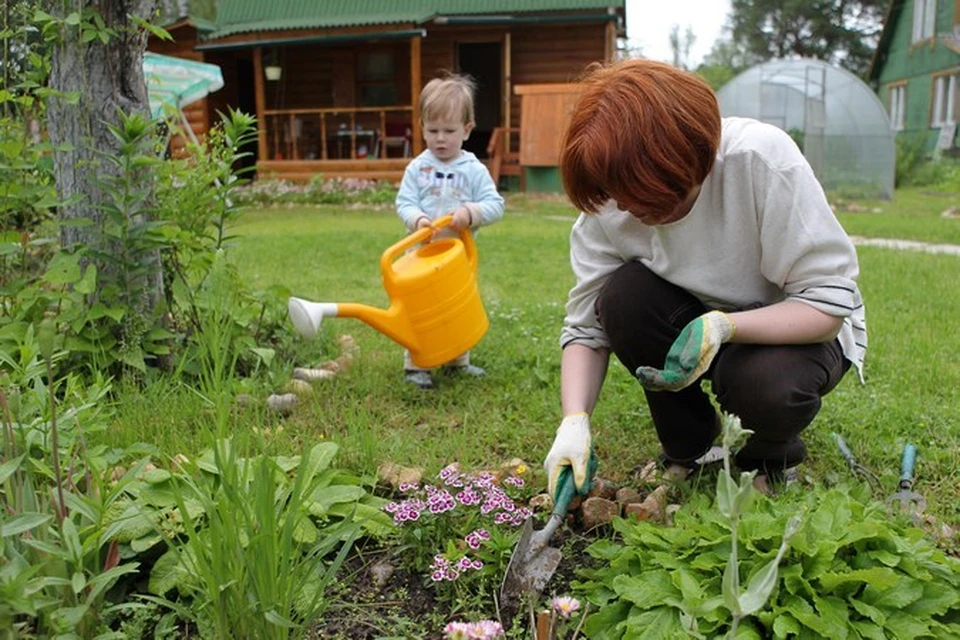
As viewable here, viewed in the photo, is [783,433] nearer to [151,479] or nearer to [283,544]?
[283,544]

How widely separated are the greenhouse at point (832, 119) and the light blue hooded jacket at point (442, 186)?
30.6ft

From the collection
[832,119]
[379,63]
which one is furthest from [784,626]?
[379,63]

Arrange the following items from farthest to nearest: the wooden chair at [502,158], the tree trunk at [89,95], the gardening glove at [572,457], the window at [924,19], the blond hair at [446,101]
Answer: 1. the window at [924,19]
2. the wooden chair at [502,158]
3. the blond hair at [446,101]
4. the tree trunk at [89,95]
5. the gardening glove at [572,457]

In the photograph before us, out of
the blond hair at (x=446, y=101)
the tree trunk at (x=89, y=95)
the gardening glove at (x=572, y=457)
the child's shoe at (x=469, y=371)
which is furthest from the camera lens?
the blond hair at (x=446, y=101)

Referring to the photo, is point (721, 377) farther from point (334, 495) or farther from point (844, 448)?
point (334, 495)

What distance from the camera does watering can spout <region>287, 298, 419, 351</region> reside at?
2.62 m

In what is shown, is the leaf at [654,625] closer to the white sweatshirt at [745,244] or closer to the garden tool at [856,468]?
the white sweatshirt at [745,244]

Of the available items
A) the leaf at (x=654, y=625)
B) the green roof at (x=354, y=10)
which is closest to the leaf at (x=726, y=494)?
the leaf at (x=654, y=625)

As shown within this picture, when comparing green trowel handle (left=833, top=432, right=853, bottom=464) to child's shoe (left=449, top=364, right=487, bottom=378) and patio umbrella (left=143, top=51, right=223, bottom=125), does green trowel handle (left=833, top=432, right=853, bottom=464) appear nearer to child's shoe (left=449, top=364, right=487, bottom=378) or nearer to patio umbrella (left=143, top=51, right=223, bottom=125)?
child's shoe (left=449, top=364, right=487, bottom=378)

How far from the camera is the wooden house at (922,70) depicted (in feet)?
58.2

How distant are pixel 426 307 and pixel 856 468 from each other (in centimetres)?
132

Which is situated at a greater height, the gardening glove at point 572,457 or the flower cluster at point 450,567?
the gardening glove at point 572,457

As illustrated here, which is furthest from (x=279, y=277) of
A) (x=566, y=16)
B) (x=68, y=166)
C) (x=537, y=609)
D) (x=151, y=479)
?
(x=566, y=16)

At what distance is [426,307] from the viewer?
2799mm
